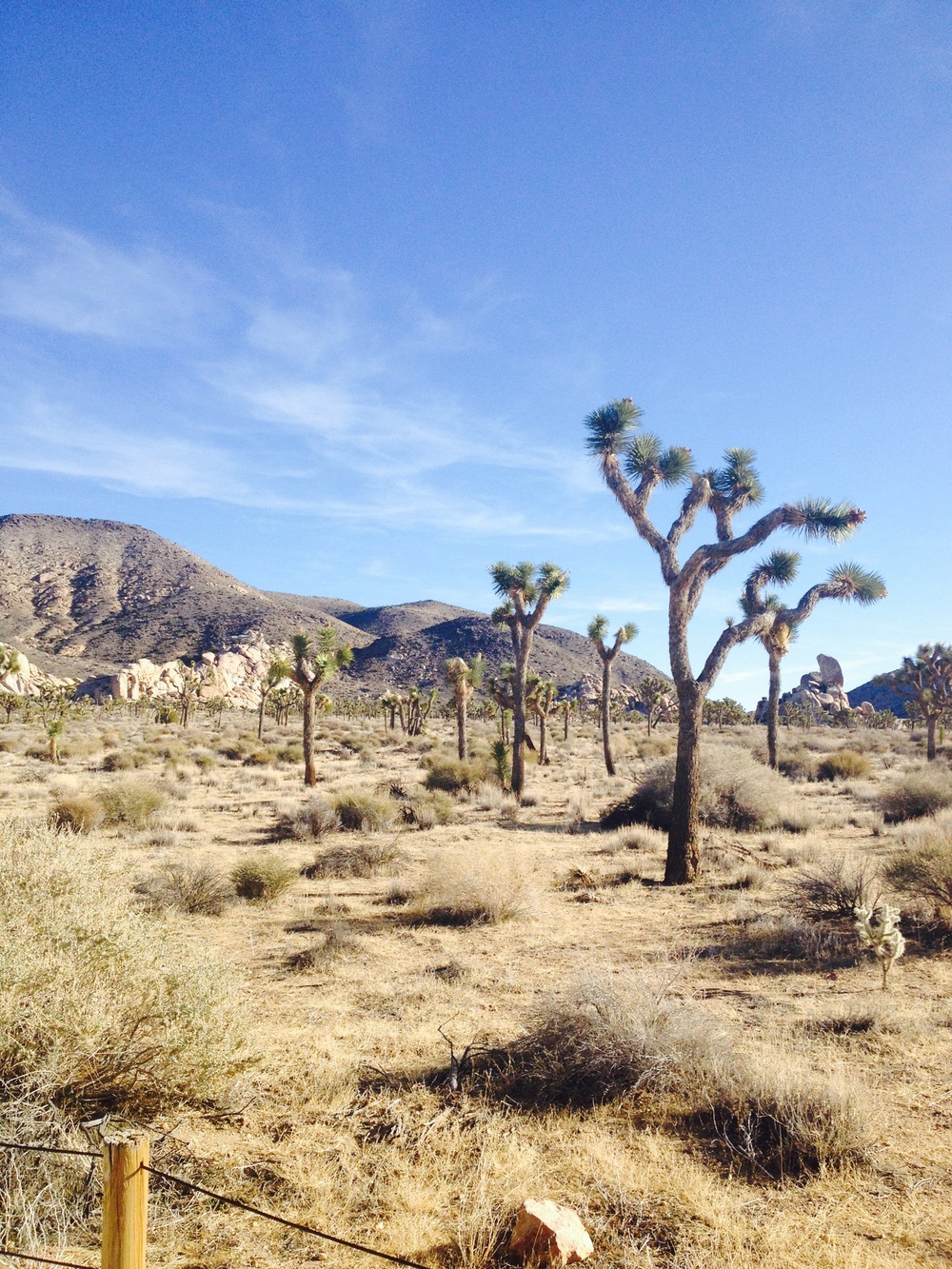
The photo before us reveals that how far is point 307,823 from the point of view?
16641 mm

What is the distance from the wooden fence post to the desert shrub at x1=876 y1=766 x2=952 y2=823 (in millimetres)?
18041

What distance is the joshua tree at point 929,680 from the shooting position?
3538 cm

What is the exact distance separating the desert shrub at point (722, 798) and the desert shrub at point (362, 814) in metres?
5.42

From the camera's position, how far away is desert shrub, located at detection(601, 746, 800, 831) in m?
17.1

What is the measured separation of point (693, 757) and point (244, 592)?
334ft

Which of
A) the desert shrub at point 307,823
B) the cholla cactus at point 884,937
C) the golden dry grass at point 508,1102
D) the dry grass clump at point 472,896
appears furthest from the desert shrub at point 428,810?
the cholla cactus at point 884,937

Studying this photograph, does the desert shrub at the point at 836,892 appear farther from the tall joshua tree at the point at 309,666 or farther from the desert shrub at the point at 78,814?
the tall joshua tree at the point at 309,666

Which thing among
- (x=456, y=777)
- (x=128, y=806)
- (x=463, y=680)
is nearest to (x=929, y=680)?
(x=463, y=680)

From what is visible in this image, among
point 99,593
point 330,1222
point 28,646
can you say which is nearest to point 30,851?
point 330,1222

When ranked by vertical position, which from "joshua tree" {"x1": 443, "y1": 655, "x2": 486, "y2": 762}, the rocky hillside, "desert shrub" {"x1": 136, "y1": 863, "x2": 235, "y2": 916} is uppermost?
the rocky hillside

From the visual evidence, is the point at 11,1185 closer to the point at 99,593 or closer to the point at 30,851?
the point at 30,851

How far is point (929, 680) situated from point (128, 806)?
37268mm

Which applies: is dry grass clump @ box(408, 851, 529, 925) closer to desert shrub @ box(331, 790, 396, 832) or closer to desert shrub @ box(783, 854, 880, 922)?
desert shrub @ box(783, 854, 880, 922)

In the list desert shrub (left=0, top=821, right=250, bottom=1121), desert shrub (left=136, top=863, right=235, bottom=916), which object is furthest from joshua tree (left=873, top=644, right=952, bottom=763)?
desert shrub (left=0, top=821, right=250, bottom=1121)
